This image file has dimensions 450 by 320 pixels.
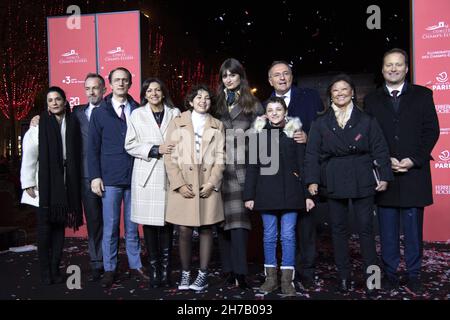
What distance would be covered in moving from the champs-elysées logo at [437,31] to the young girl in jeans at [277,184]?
2.73 metres

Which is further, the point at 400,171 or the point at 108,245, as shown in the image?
the point at 108,245

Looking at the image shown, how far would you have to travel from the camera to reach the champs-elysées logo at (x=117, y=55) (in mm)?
6102

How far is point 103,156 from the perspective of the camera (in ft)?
12.5

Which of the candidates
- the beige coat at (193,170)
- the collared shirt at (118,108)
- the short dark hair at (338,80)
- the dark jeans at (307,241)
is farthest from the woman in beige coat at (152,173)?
the short dark hair at (338,80)

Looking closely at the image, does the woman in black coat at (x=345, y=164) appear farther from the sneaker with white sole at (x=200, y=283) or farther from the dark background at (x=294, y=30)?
the dark background at (x=294, y=30)

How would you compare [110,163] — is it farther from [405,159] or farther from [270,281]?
[405,159]

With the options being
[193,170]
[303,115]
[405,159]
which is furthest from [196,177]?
[405,159]

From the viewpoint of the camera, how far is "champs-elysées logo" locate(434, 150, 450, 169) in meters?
5.24

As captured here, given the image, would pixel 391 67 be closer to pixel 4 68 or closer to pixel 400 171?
pixel 400 171

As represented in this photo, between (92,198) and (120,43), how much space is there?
2845 millimetres

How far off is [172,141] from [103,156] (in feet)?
2.30

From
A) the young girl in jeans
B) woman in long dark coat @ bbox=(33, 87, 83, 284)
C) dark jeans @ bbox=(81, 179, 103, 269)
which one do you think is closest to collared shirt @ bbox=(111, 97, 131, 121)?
woman in long dark coat @ bbox=(33, 87, 83, 284)

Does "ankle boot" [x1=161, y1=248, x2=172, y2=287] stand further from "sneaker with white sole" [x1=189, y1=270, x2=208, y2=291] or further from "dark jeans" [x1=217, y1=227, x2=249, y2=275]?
"dark jeans" [x1=217, y1=227, x2=249, y2=275]
